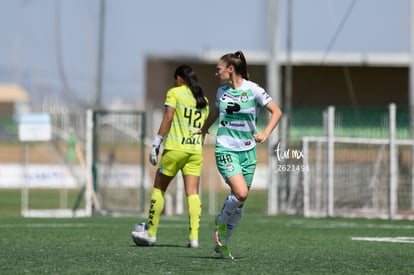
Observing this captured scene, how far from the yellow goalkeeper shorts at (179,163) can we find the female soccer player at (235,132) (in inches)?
74.0

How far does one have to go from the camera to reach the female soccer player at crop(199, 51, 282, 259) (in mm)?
11594

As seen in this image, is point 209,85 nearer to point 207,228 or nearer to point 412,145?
point 412,145

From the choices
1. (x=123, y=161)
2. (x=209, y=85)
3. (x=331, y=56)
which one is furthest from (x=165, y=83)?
(x=123, y=161)

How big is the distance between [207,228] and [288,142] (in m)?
8.20

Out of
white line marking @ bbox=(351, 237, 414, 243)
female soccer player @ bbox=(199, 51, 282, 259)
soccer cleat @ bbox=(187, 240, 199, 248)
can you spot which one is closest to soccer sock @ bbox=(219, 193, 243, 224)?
female soccer player @ bbox=(199, 51, 282, 259)

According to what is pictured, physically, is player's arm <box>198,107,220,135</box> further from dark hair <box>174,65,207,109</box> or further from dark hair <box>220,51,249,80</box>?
dark hair <box>174,65,207,109</box>

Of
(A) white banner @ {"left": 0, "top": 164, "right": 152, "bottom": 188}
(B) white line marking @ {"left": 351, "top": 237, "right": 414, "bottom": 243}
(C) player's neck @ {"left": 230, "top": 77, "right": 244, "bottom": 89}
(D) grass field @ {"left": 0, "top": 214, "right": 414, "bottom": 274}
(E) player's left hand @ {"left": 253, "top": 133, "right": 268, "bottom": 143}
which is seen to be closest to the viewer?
(D) grass field @ {"left": 0, "top": 214, "right": 414, "bottom": 274}

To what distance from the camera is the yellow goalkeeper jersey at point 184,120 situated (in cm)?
1359

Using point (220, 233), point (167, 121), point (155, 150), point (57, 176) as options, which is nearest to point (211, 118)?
point (220, 233)

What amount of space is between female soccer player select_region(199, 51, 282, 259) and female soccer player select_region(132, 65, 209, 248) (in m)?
1.76

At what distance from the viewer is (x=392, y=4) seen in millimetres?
29641

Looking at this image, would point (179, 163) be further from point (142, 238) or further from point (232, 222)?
point (232, 222)

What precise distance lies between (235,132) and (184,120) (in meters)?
2.02

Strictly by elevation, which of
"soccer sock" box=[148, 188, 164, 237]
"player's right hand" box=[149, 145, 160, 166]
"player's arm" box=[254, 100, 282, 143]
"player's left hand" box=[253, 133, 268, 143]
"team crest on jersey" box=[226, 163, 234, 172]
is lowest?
"soccer sock" box=[148, 188, 164, 237]
